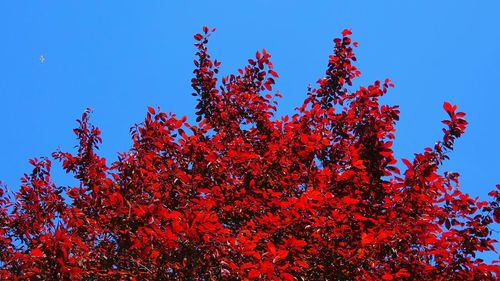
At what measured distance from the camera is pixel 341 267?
6504 millimetres

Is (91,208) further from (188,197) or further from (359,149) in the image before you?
(359,149)

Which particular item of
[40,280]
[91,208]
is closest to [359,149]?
[91,208]

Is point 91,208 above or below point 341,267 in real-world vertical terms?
above

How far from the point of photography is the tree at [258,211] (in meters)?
5.39

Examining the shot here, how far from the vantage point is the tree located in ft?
17.7

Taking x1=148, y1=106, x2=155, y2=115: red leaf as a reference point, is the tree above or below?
below

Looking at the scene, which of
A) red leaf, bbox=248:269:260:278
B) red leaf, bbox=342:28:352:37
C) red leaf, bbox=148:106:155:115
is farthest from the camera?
red leaf, bbox=342:28:352:37

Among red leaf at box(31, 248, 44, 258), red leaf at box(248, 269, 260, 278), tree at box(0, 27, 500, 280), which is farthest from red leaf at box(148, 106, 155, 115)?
red leaf at box(248, 269, 260, 278)

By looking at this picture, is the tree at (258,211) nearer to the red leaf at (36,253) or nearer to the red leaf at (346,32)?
the red leaf at (36,253)

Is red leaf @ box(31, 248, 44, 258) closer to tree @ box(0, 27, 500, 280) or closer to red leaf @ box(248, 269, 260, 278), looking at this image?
tree @ box(0, 27, 500, 280)

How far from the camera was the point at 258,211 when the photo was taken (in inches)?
301

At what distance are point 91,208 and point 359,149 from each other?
4.14 meters

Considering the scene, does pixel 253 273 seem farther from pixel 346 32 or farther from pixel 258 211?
pixel 346 32

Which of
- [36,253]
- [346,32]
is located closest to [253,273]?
[36,253]
